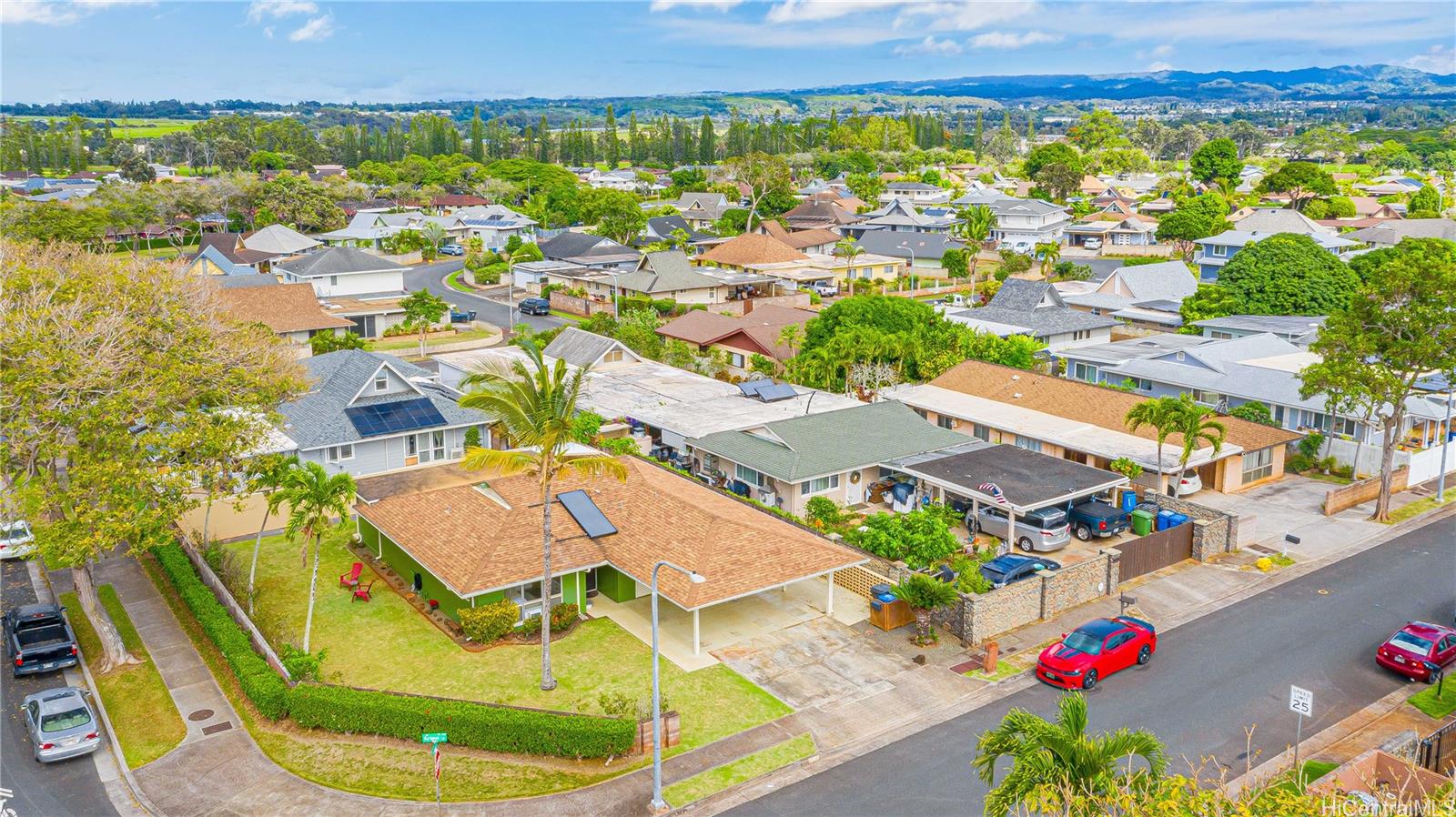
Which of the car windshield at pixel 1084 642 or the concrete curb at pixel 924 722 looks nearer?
the concrete curb at pixel 924 722

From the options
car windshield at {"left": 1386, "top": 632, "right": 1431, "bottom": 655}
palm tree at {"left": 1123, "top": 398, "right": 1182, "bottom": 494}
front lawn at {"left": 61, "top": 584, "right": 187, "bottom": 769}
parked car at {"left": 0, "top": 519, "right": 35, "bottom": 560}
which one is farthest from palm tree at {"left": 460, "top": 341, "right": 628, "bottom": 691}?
palm tree at {"left": 1123, "top": 398, "right": 1182, "bottom": 494}

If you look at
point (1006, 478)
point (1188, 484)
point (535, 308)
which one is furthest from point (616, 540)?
point (535, 308)

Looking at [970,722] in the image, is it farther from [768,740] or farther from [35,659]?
[35,659]

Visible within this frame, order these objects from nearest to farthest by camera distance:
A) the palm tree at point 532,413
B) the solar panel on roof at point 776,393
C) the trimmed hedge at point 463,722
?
the trimmed hedge at point 463,722 → the palm tree at point 532,413 → the solar panel on roof at point 776,393

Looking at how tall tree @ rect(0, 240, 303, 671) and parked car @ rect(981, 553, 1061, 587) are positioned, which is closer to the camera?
tall tree @ rect(0, 240, 303, 671)

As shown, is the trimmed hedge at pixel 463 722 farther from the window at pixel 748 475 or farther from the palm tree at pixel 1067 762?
the window at pixel 748 475

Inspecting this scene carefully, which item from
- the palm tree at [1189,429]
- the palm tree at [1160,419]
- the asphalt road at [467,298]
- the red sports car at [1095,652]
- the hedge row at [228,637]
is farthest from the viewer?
the asphalt road at [467,298]

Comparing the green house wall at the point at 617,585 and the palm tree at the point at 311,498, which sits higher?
the palm tree at the point at 311,498

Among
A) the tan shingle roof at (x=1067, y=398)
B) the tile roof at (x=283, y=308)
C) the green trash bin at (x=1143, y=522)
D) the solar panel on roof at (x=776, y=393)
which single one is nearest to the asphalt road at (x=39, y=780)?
the solar panel on roof at (x=776, y=393)

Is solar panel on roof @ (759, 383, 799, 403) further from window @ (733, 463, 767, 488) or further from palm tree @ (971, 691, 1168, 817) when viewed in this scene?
palm tree @ (971, 691, 1168, 817)
